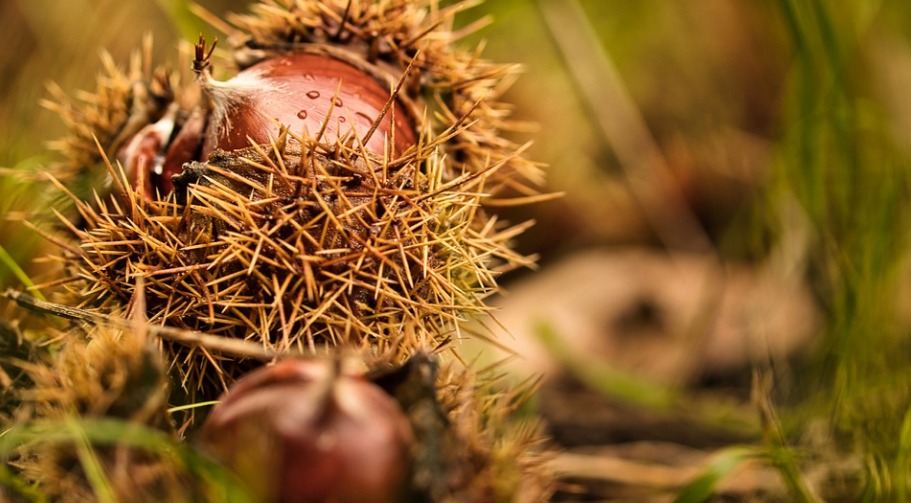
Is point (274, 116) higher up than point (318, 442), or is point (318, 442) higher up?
point (274, 116)

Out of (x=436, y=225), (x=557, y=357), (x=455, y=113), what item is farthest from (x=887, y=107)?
(x=436, y=225)

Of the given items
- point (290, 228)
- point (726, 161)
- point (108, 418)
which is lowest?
point (108, 418)

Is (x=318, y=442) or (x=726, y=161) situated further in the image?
(x=726, y=161)

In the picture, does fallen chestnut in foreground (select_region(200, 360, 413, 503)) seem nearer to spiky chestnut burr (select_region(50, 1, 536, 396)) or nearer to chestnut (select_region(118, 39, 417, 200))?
spiky chestnut burr (select_region(50, 1, 536, 396))

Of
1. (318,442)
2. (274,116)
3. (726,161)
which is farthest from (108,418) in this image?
(726,161)

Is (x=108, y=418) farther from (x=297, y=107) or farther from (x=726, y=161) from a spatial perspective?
(x=726, y=161)

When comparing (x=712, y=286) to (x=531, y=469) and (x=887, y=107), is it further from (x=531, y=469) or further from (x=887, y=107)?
(x=531, y=469)
